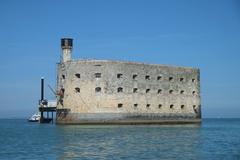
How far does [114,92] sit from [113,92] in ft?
0.26

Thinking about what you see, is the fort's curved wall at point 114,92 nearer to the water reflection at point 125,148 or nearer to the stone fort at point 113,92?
the stone fort at point 113,92

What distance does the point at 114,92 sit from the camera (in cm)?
3862

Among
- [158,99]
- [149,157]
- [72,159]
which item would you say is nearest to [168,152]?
[149,157]

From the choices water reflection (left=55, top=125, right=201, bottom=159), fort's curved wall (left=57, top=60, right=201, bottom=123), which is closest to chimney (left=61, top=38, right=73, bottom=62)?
fort's curved wall (left=57, top=60, right=201, bottom=123)

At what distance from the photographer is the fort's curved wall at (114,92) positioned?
38.1 metres

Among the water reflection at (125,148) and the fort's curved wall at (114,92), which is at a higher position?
the fort's curved wall at (114,92)

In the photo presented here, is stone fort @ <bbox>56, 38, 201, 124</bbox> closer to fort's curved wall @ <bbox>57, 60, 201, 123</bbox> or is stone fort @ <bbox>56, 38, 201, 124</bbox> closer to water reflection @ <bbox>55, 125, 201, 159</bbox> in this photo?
fort's curved wall @ <bbox>57, 60, 201, 123</bbox>

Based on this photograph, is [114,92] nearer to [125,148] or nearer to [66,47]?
[66,47]

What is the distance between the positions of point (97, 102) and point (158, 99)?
5.71 metres

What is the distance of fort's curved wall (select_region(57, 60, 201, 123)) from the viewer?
1501 inches

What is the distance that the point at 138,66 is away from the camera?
3997 centimetres

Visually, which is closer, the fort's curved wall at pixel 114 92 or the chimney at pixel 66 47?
the fort's curved wall at pixel 114 92

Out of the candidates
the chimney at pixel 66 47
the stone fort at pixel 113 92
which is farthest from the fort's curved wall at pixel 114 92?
the chimney at pixel 66 47

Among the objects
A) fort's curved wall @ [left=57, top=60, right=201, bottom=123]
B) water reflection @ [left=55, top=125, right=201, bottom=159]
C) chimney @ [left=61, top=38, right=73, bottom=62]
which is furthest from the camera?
→ chimney @ [left=61, top=38, right=73, bottom=62]
